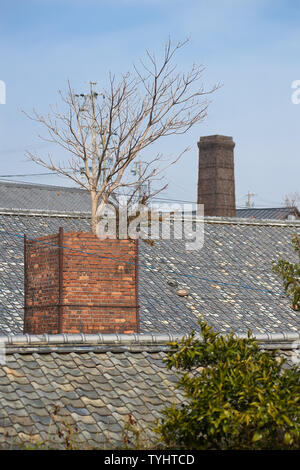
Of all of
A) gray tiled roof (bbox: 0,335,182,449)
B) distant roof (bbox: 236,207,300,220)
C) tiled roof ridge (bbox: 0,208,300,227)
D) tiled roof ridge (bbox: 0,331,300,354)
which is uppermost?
distant roof (bbox: 236,207,300,220)

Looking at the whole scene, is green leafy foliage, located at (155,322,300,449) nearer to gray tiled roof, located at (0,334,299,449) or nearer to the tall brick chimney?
gray tiled roof, located at (0,334,299,449)

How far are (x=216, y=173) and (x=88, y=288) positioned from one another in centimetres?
1583

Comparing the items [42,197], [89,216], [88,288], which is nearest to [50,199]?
[42,197]

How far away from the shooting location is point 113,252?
1486cm

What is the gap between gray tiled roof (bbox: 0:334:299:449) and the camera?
27.5 feet

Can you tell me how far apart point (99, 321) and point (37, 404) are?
5530mm

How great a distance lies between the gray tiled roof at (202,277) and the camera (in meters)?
20.0

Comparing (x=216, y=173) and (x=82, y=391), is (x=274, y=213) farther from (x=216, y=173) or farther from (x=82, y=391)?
(x=82, y=391)

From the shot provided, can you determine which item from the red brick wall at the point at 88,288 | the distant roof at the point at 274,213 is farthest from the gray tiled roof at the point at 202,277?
the distant roof at the point at 274,213

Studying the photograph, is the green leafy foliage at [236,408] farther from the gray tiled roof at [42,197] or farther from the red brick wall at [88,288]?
the gray tiled roof at [42,197]

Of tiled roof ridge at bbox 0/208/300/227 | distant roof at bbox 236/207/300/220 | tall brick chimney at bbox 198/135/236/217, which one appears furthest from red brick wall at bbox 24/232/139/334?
distant roof at bbox 236/207/300/220

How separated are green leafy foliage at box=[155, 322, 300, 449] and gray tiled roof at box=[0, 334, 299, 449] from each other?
1.00 m

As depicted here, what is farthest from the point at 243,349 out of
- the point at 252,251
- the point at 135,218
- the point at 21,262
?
the point at 252,251
